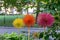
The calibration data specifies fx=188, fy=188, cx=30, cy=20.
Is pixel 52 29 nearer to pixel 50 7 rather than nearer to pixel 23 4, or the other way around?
pixel 50 7

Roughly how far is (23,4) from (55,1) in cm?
42

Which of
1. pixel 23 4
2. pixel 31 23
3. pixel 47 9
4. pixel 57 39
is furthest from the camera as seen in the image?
pixel 23 4

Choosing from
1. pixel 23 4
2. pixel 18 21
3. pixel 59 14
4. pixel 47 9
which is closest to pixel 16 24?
pixel 18 21

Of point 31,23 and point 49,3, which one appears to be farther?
point 49,3

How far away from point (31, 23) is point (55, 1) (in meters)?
0.88

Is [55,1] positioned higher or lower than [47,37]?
higher

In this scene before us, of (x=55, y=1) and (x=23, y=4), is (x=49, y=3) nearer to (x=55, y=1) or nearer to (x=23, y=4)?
(x=55, y=1)

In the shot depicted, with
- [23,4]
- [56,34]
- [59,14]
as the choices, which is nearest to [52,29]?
[56,34]

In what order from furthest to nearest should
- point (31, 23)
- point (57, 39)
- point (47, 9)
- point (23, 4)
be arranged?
point (23, 4) → point (57, 39) → point (47, 9) → point (31, 23)

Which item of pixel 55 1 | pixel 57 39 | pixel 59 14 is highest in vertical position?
pixel 55 1

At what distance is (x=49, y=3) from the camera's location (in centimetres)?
158

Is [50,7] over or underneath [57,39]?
over

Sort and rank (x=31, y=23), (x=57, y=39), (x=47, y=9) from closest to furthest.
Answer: (x=31, y=23)
(x=47, y=9)
(x=57, y=39)

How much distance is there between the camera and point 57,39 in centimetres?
162
